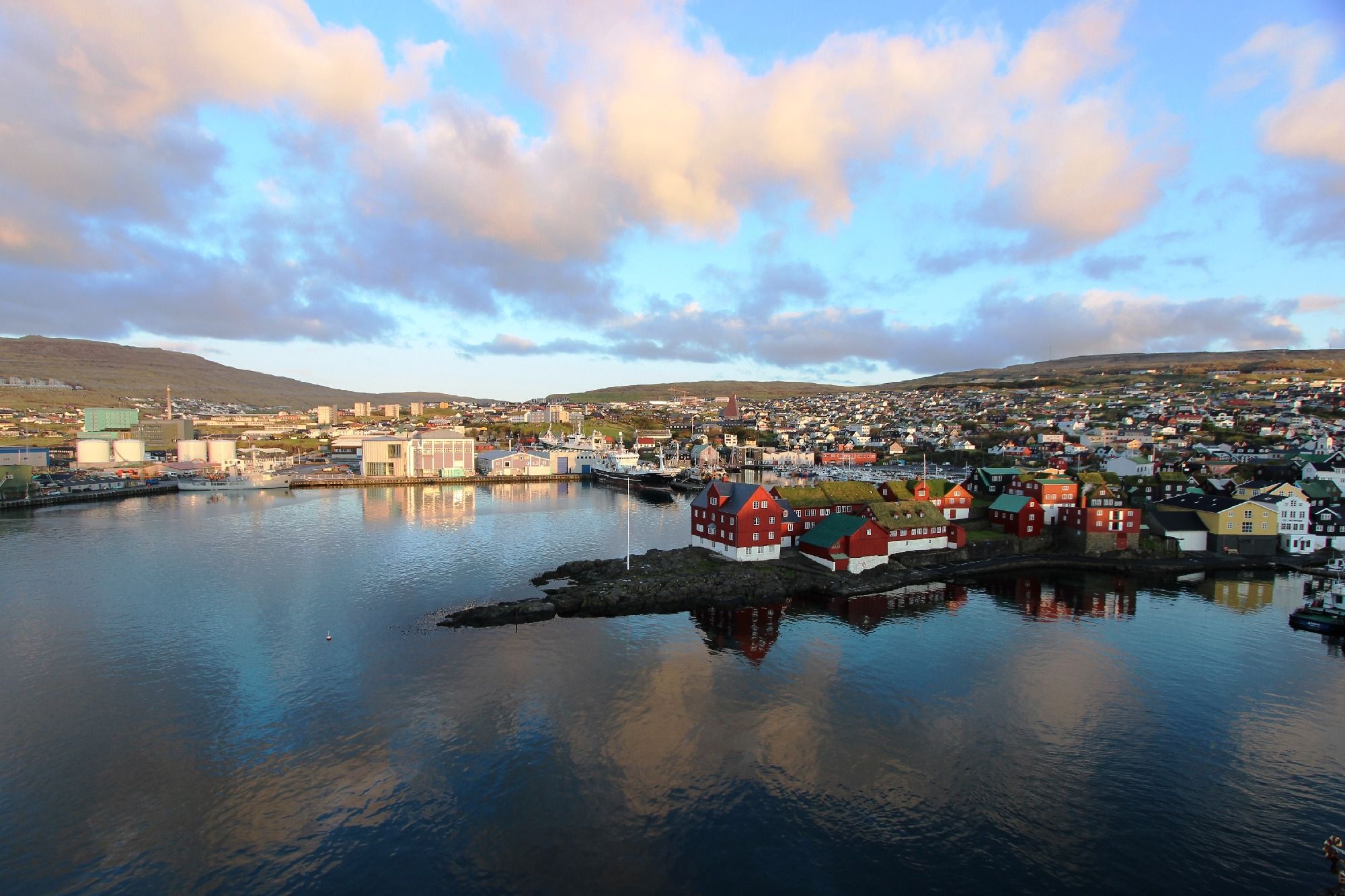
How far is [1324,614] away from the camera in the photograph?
14594 mm

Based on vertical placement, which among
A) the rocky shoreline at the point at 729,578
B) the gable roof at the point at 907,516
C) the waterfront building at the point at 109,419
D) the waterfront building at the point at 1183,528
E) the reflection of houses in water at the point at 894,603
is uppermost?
the waterfront building at the point at 109,419

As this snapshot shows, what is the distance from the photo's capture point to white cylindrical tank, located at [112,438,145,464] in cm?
5091

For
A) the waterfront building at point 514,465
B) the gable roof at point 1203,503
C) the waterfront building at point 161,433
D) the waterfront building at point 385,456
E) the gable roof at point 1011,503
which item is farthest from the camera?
the waterfront building at point 161,433

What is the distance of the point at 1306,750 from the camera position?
30.2 ft

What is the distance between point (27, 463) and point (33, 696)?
159ft

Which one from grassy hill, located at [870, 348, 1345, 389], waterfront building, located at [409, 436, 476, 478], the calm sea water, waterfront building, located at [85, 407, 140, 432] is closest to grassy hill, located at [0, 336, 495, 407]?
waterfront building, located at [85, 407, 140, 432]

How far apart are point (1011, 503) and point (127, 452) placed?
63.5 metres

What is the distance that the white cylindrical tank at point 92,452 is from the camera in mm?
48656

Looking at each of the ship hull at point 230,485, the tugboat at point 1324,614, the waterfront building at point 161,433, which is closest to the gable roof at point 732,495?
the tugboat at point 1324,614

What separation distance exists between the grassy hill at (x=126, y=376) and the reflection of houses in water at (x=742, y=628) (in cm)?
11981

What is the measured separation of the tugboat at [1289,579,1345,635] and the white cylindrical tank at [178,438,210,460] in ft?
224

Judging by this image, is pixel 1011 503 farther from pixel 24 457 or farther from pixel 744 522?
pixel 24 457

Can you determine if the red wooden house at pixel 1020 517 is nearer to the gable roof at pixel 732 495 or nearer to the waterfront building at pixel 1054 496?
the waterfront building at pixel 1054 496

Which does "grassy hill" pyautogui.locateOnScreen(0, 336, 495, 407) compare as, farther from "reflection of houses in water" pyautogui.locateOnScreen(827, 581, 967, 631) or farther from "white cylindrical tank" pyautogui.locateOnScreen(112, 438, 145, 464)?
"reflection of houses in water" pyautogui.locateOnScreen(827, 581, 967, 631)
